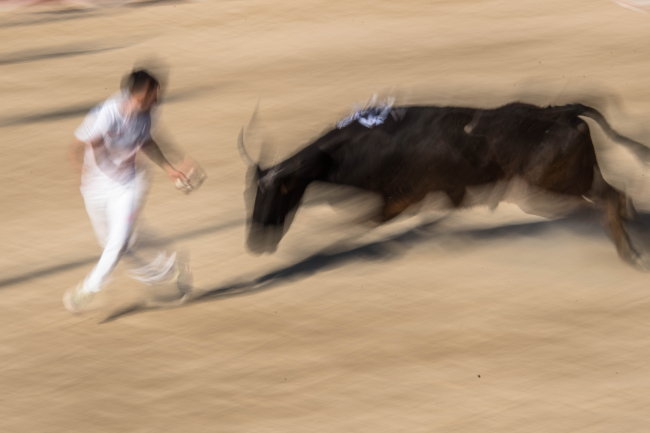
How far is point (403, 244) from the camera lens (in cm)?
592

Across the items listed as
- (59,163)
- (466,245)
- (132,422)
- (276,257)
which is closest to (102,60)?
(59,163)

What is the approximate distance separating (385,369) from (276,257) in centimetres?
170

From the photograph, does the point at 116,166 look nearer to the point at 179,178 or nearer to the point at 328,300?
the point at 179,178

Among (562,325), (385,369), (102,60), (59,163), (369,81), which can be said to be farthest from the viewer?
(102,60)

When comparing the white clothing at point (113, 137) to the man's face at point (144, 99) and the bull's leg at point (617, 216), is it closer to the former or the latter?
the man's face at point (144, 99)

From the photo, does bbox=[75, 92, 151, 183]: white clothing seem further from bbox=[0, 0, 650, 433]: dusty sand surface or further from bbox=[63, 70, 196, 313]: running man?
bbox=[0, 0, 650, 433]: dusty sand surface

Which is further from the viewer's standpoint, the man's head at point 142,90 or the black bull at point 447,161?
the black bull at point 447,161

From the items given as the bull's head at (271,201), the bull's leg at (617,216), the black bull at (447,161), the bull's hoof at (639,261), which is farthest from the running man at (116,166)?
the bull's hoof at (639,261)

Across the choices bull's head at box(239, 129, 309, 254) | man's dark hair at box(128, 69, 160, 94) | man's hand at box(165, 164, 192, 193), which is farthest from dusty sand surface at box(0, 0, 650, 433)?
man's dark hair at box(128, 69, 160, 94)

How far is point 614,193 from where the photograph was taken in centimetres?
511

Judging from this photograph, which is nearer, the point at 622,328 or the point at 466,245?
the point at 622,328

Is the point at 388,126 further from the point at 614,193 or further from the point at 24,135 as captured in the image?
the point at 24,135

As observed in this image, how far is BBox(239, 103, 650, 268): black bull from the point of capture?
516 centimetres

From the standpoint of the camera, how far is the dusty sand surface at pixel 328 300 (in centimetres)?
411
